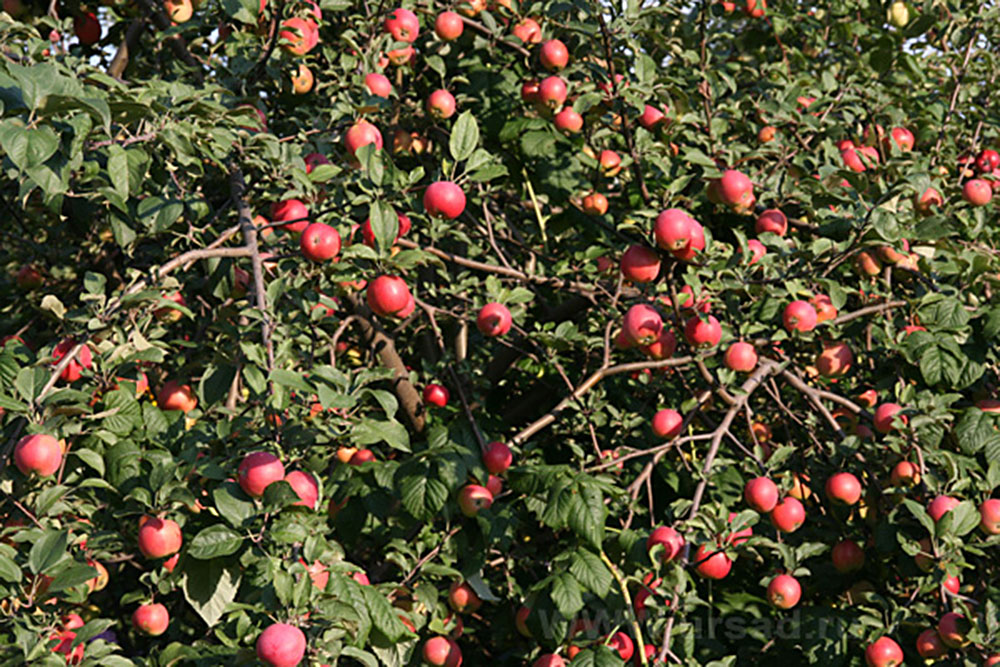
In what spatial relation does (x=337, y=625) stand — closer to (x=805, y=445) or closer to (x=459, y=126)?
(x=459, y=126)

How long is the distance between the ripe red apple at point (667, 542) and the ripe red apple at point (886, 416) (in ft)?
→ 2.14

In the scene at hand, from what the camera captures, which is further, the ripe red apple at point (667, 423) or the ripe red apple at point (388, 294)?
the ripe red apple at point (667, 423)

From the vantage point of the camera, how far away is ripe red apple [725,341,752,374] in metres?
2.60

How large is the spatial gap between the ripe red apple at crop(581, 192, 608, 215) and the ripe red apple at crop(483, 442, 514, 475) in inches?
37.6

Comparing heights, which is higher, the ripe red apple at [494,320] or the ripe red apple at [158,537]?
the ripe red apple at [494,320]

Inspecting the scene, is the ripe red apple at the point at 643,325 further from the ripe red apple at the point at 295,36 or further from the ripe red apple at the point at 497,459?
the ripe red apple at the point at 295,36

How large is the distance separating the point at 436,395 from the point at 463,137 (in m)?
1.00

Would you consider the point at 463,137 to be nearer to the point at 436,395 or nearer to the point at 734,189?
the point at 734,189

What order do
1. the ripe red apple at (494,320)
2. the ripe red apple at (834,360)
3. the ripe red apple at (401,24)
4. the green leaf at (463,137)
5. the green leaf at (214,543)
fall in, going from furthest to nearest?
the ripe red apple at (401,24)
the ripe red apple at (834,360)
the ripe red apple at (494,320)
the green leaf at (463,137)
the green leaf at (214,543)

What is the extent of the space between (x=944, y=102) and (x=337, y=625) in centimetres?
306

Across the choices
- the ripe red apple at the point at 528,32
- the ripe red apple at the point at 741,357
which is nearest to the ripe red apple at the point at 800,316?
the ripe red apple at the point at 741,357

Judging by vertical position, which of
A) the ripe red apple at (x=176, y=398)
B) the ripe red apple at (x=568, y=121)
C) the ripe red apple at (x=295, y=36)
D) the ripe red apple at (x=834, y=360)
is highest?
the ripe red apple at (x=295, y=36)

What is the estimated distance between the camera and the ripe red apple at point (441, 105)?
9.71ft

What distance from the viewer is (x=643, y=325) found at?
97.4 inches
